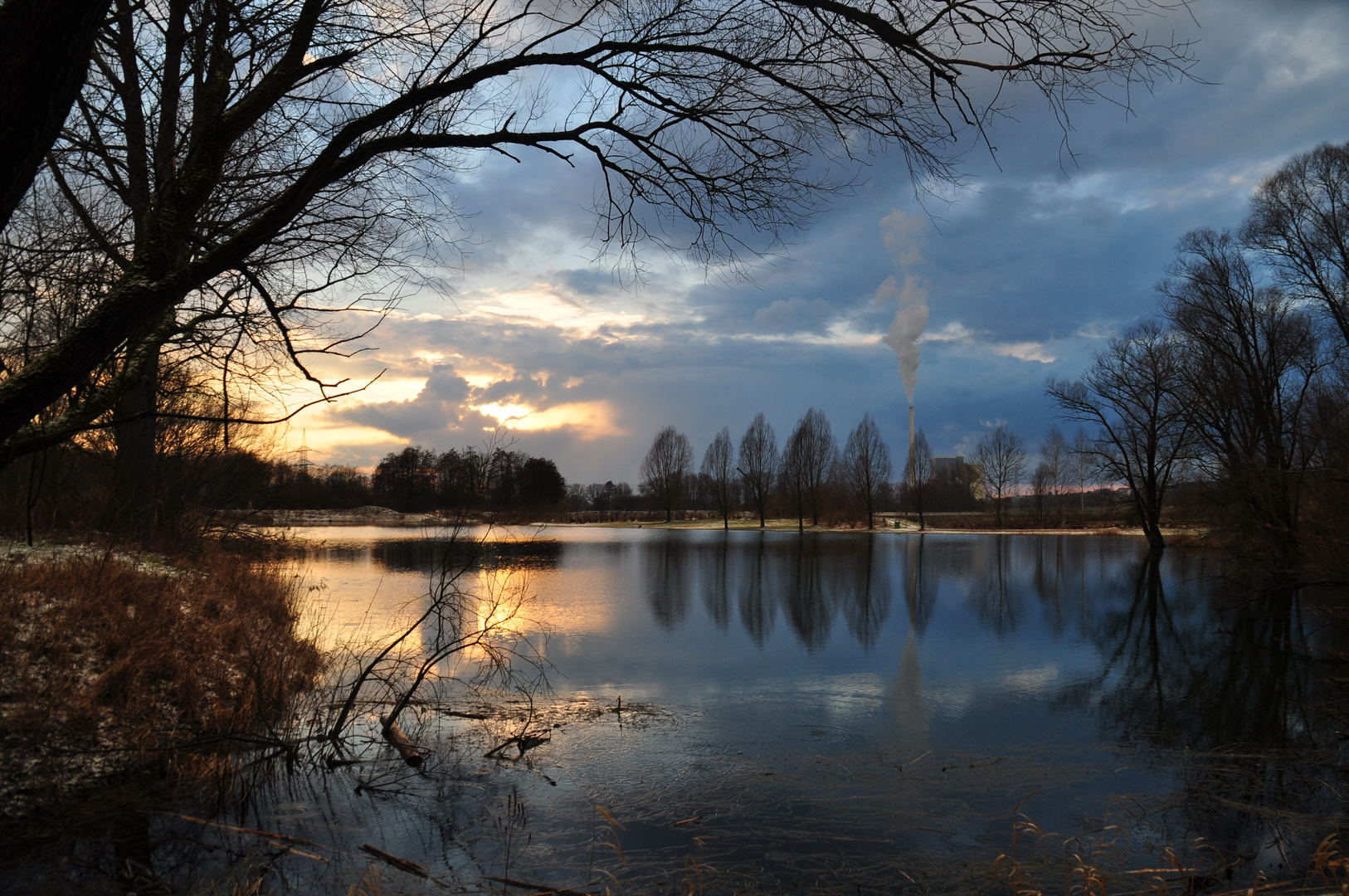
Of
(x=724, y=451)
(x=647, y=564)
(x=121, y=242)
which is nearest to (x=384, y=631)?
(x=121, y=242)

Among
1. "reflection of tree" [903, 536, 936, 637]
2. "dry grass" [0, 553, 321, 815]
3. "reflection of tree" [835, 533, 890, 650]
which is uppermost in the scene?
"dry grass" [0, 553, 321, 815]

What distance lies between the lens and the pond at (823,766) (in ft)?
15.0

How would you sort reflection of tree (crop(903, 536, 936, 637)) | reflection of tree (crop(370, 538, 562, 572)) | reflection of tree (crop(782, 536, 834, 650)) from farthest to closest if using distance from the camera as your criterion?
reflection of tree (crop(370, 538, 562, 572)), reflection of tree (crop(903, 536, 936, 637)), reflection of tree (crop(782, 536, 834, 650))

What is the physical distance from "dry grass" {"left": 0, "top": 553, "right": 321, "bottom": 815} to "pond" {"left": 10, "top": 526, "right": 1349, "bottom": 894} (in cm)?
88

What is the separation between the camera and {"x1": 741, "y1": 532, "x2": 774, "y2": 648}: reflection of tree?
1284 cm

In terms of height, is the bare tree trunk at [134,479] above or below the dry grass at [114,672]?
above

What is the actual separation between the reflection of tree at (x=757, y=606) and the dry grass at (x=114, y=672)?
6949 millimetres

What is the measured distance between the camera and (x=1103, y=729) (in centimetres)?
755

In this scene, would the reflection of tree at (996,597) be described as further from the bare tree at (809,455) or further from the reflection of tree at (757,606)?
the bare tree at (809,455)

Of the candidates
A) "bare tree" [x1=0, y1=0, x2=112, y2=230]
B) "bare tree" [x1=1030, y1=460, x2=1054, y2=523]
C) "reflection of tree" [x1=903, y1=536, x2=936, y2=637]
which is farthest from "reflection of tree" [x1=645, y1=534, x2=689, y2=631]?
"bare tree" [x1=1030, y1=460, x2=1054, y2=523]

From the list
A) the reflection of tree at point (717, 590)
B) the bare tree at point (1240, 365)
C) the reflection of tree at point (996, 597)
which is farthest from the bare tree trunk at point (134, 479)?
the bare tree at point (1240, 365)

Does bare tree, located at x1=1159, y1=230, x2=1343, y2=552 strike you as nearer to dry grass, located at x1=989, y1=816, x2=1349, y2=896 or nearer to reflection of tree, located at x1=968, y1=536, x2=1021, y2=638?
reflection of tree, located at x1=968, y1=536, x2=1021, y2=638

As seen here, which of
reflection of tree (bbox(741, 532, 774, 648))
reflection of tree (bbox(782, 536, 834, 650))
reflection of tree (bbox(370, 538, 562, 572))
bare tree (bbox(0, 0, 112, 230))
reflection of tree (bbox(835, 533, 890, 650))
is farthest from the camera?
reflection of tree (bbox(370, 538, 562, 572))

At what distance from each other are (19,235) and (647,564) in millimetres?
19896
